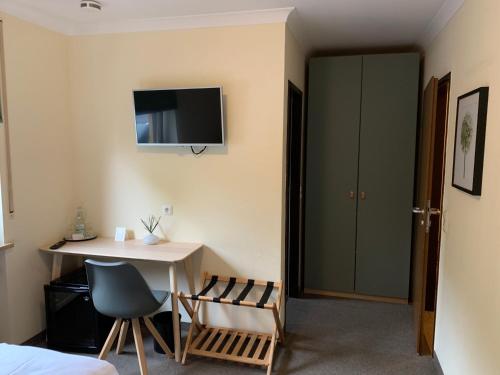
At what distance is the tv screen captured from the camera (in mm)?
2822

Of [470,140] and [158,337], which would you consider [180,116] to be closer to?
[158,337]

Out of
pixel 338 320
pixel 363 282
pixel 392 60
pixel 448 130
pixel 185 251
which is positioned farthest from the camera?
pixel 363 282

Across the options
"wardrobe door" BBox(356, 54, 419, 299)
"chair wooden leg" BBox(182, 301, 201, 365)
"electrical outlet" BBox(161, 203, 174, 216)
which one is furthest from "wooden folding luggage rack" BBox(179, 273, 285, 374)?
"wardrobe door" BBox(356, 54, 419, 299)

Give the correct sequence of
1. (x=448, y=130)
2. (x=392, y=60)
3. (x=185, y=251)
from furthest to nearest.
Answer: (x=392, y=60) → (x=185, y=251) → (x=448, y=130)

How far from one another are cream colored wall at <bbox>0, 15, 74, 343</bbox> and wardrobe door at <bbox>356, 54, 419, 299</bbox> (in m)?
2.61

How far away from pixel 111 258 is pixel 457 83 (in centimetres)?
257

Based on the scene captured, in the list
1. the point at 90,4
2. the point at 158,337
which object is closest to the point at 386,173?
the point at 158,337

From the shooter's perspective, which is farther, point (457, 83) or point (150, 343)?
point (150, 343)

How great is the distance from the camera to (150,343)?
2959 mm

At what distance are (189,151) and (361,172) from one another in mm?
1690

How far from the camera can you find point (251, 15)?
9.07 feet

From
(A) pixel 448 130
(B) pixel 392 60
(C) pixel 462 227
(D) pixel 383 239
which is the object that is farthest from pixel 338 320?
(B) pixel 392 60

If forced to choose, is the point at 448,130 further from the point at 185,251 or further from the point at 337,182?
the point at 185,251

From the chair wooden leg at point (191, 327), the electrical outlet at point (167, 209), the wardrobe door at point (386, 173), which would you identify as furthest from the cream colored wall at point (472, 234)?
the electrical outlet at point (167, 209)
